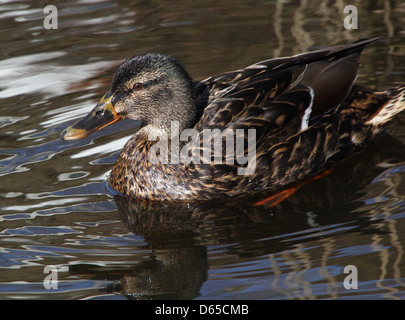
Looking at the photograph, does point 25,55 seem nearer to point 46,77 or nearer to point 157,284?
point 46,77

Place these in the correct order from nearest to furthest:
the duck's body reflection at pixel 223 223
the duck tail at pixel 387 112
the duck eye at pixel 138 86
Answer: the duck's body reflection at pixel 223 223, the duck eye at pixel 138 86, the duck tail at pixel 387 112

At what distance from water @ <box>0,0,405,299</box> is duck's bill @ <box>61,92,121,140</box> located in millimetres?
503

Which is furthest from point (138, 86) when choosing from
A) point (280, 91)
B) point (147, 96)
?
point (280, 91)

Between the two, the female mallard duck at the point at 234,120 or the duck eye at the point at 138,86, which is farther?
the duck eye at the point at 138,86

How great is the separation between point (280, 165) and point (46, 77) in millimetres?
3610

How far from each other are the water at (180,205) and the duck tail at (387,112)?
0.26 meters

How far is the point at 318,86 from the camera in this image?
6.32 metres

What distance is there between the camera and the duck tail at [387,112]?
662 centimetres

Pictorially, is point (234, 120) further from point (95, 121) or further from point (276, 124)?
point (95, 121)

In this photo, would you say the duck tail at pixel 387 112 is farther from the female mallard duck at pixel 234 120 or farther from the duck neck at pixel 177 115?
the duck neck at pixel 177 115

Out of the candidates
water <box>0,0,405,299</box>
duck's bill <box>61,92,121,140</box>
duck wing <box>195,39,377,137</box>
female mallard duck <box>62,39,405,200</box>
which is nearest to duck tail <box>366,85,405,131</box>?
female mallard duck <box>62,39,405,200</box>

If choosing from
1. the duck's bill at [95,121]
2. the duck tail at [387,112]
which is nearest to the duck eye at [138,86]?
the duck's bill at [95,121]

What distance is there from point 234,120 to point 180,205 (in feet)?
2.84

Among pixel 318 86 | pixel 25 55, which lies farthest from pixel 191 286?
pixel 25 55
